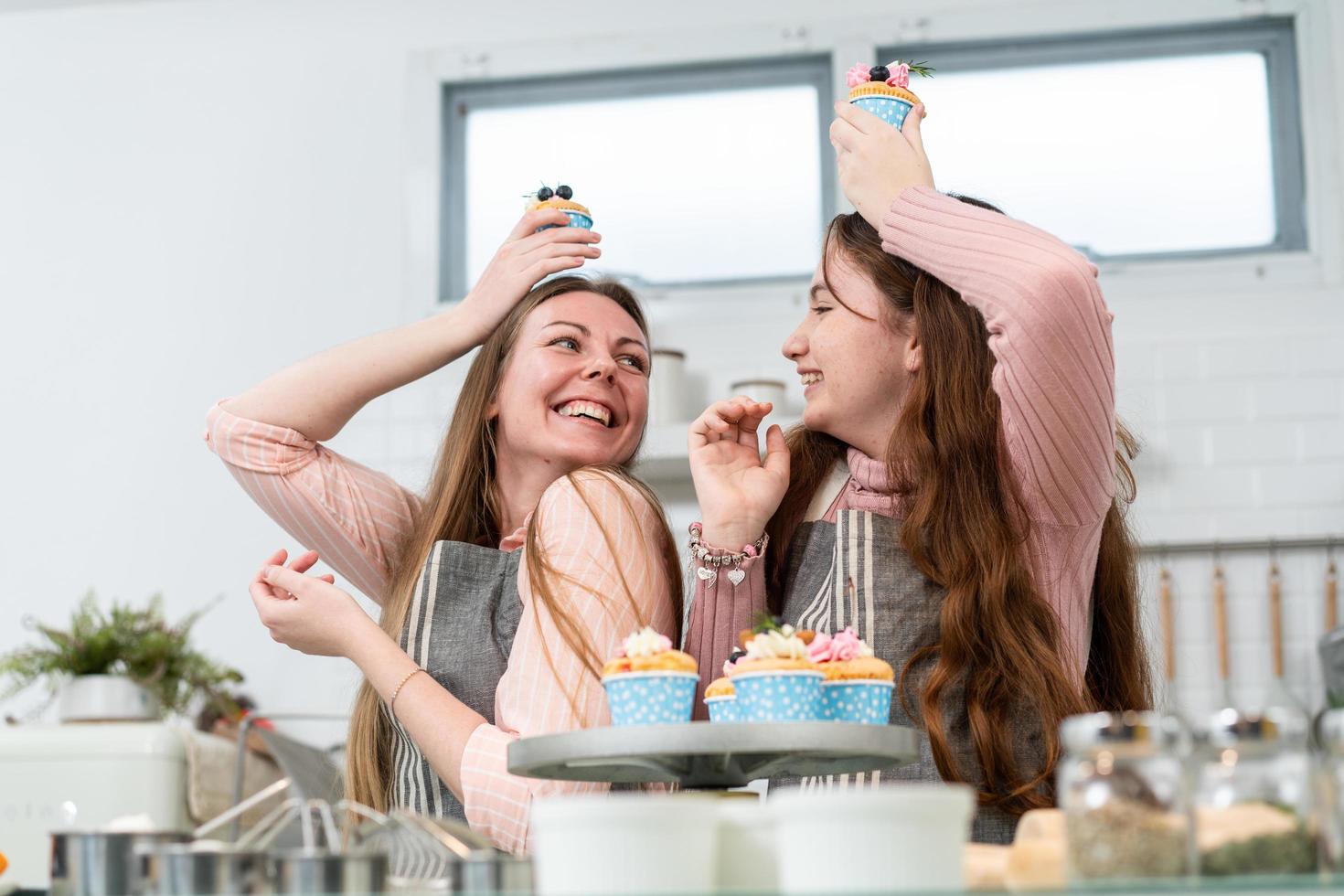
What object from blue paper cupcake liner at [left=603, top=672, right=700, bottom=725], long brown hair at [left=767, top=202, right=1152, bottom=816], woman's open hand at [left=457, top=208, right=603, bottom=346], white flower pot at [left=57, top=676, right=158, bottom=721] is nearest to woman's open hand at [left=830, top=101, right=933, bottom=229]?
long brown hair at [left=767, top=202, right=1152, bottom=816]

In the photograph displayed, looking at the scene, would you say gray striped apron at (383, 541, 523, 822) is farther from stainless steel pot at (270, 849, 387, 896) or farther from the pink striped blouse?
stainless steel pot at (270, 849, 387, 896)

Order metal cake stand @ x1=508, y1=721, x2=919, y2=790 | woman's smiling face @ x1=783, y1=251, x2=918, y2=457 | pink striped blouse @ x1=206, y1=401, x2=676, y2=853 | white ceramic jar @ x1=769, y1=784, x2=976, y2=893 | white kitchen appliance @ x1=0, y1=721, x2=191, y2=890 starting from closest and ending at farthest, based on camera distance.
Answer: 1. white ceramic jar @ x1=769, y1=784, x2=976, y2=893
2. metal cake stand @ x1=508, y1=721, x2=919, y2=790
3. pink striped blouse @ x1=206, y1=401, x2=676, y2=853
4. woman's smiling face @ x1=783, y1=251, x2=918, y2=457
5. white kitchen appliance @ x1=0, y1=721, x2=191, y2=890

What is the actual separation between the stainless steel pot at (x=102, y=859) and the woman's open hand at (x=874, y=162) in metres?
1.23

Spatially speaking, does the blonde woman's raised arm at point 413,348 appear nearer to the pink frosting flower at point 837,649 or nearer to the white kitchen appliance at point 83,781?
the pink frosting flower at point 837,649

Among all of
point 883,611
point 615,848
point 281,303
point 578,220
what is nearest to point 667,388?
point 281,303

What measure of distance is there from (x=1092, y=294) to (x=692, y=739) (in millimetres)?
799

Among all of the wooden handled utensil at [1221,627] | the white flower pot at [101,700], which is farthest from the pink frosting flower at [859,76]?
the white flower pot at [101,700]

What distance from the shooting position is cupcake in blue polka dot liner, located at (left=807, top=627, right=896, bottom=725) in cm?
151

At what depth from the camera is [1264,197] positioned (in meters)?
4.11

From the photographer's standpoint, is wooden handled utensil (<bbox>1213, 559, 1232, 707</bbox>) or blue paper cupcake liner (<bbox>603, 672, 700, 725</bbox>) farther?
wooden handled utensil (<bbox>1213, 559, 1232, 707</bbox>)

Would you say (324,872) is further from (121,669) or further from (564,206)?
(121,669)

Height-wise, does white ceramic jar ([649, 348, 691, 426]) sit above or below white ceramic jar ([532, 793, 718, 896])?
above

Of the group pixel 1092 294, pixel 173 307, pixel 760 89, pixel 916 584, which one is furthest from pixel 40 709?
pixel 1092 294

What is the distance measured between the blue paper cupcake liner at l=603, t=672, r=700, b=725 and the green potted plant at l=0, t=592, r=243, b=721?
2499mm
